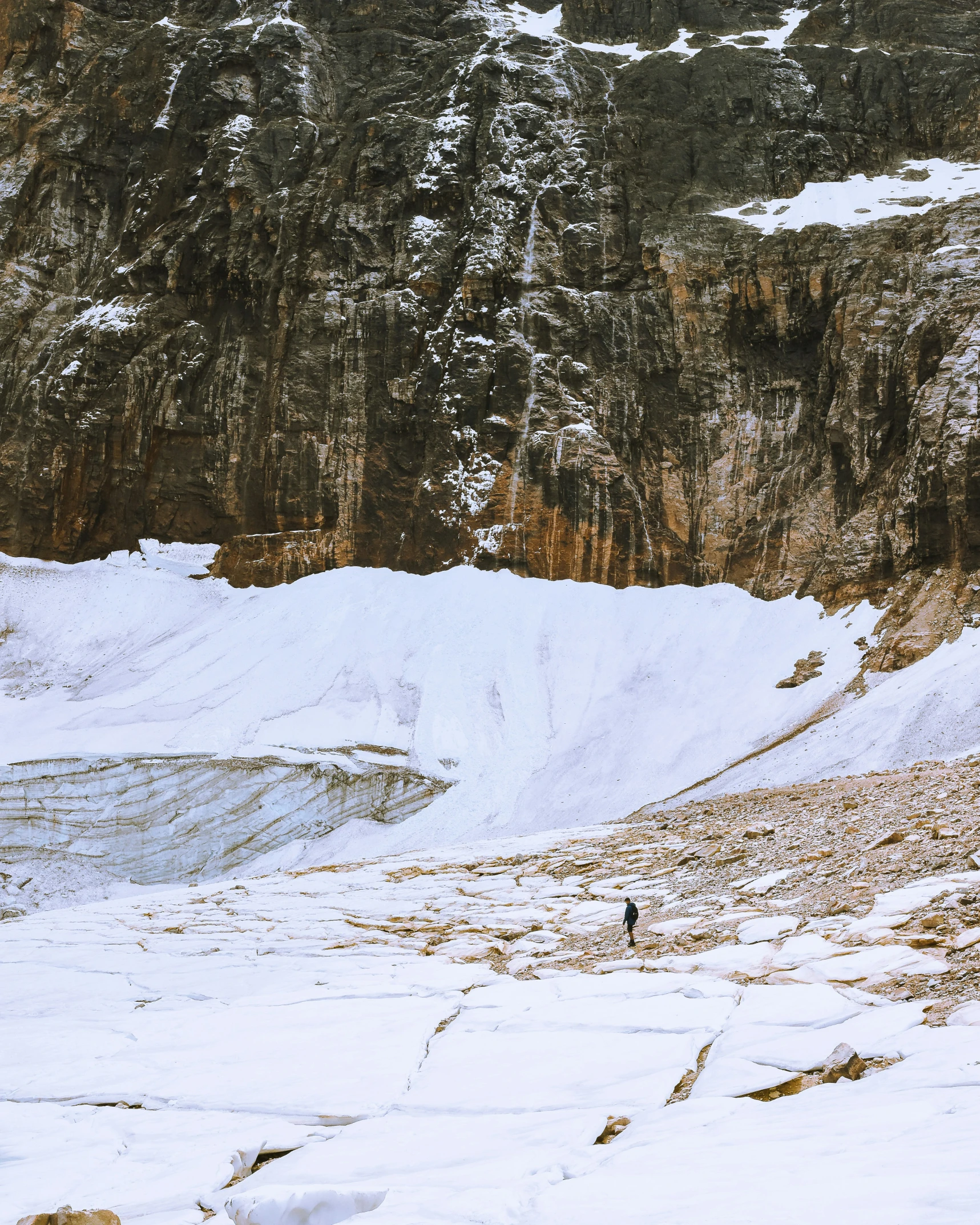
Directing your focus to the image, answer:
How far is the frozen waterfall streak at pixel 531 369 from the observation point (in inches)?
1633

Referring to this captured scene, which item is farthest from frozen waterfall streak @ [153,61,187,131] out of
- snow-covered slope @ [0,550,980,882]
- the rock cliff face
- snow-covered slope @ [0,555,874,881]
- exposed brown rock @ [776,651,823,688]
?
exposed brown rock @ [776,651,823,688]

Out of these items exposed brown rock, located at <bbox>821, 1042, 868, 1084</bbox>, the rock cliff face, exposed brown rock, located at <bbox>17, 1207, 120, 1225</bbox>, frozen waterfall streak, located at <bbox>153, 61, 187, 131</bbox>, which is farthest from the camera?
frozen waterfall streak, located at <bbox>153, 61, 187, 131</bbox>

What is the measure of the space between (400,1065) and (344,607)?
33.1 m

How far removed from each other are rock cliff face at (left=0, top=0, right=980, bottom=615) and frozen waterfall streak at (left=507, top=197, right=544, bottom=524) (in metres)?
0.12

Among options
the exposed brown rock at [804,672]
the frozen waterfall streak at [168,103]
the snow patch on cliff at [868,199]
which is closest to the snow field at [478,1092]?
the exposed brown rock at [804,672]

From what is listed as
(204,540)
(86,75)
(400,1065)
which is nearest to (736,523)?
(204,540)

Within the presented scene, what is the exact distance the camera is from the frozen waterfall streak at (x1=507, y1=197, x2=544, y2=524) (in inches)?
1633

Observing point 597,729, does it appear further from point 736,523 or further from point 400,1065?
point 400,1065

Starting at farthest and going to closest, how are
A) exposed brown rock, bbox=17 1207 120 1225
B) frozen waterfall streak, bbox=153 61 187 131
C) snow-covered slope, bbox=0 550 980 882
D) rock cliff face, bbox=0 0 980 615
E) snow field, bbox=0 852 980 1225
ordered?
frozen waterfall streak, bbox=153 61 187 131 < rock cliff face, bbox=0 0 980 615 < snow-covered slope, bbox=0 550 980 882 < exposed brown rock, bbox=17 1207 120 1225 < snow field, bbox=0 852 980 1225

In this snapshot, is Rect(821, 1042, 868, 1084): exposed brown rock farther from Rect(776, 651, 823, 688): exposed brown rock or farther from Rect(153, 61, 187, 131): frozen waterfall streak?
Rect(153, 61, 187, 131): frozen waterfall streak

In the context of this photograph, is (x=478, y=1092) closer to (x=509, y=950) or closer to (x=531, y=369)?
(x=509, y=950)

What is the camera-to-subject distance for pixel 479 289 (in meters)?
43.0

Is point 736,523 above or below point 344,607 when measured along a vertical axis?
above

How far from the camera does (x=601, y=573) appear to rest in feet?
133
